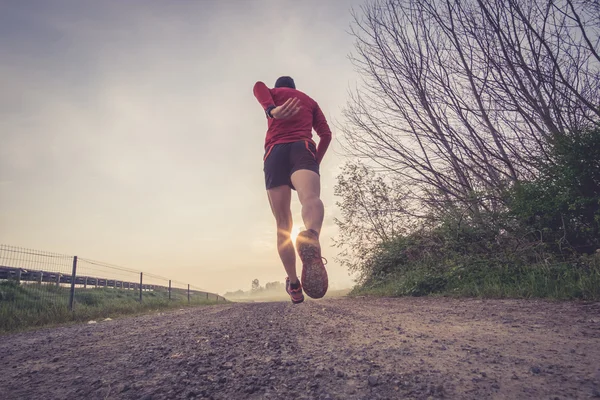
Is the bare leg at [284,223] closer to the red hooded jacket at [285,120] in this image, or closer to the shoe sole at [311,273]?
the red hooded jacket at [285,120]

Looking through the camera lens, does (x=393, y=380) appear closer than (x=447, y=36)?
Yes

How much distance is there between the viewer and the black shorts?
265 cm

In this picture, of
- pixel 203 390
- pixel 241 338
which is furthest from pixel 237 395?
pixel 241 338

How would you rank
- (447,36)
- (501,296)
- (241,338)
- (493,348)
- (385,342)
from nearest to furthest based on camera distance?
1. (493,348)
2. (385,342)
3. (241,338)
4. (501,296)
5. (447,36)

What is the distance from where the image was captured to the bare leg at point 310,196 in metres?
2.44

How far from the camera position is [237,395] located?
1.21 meters

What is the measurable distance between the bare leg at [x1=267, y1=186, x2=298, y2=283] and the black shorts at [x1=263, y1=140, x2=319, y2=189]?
0.26 ft

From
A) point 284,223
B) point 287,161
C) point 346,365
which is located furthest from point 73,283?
point 346,365

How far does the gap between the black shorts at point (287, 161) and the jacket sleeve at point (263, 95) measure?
37 centimetres

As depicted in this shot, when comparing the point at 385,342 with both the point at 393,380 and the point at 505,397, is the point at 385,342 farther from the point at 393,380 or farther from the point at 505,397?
the point at 505,397

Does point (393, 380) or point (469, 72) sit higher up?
point (469, 72)

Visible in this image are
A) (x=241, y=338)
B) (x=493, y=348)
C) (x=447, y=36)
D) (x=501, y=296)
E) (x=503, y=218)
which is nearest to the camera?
(x=493, y=348)

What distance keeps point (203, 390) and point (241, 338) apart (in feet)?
3.48

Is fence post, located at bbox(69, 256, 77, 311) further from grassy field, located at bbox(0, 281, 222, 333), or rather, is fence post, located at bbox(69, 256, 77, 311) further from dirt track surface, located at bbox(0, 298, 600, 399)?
dirt track surface, located at bbox(0, 298, 600, 399)
